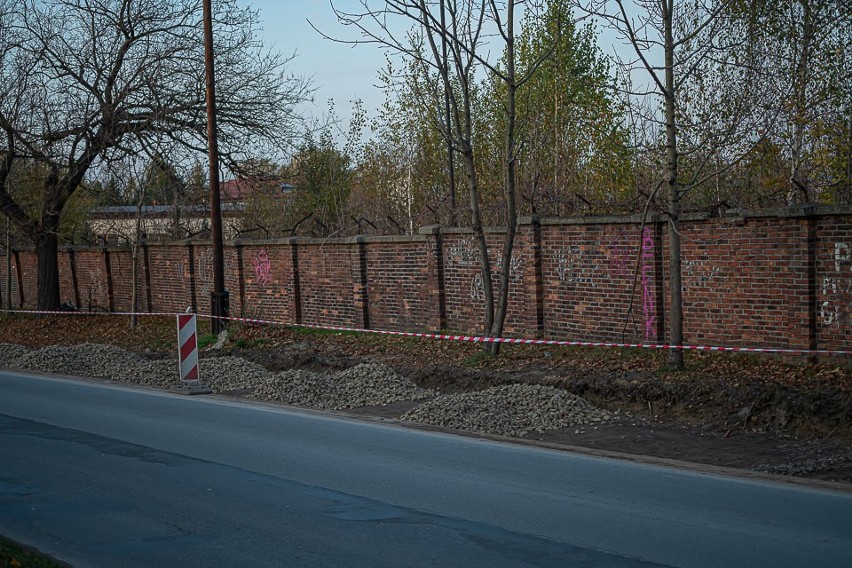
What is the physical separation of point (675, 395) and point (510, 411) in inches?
78.6

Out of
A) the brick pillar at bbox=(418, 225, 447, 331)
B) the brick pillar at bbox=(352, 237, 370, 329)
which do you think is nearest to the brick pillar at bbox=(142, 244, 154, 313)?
the brick pillar at bbox=(352, 237, 370, 329)

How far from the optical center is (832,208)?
39.3 feet

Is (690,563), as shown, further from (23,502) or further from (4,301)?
(4,301)

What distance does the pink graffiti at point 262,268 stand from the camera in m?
23.3

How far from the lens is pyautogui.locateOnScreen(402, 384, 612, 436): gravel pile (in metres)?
11.2

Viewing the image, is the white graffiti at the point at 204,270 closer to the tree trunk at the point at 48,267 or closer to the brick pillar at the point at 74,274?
the tree trunk at the point at 48,267

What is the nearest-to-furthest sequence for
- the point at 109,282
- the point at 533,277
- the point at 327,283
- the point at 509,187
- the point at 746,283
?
the point at 746,283
the point at 509,187
the point at 533,277
the point at 327,283
the point at 109,282

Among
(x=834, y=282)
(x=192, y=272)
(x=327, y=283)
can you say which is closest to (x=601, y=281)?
(x=834, y=282)

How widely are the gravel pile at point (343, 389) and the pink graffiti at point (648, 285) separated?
3.75 m

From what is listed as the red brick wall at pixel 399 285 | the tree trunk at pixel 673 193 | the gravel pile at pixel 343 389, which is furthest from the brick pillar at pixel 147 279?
the tree trunk at pixel 673 193

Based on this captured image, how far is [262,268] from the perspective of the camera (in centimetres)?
2356

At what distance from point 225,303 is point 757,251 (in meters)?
11.6

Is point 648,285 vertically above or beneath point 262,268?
beneath

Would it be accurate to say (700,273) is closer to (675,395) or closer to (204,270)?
(675,395)
